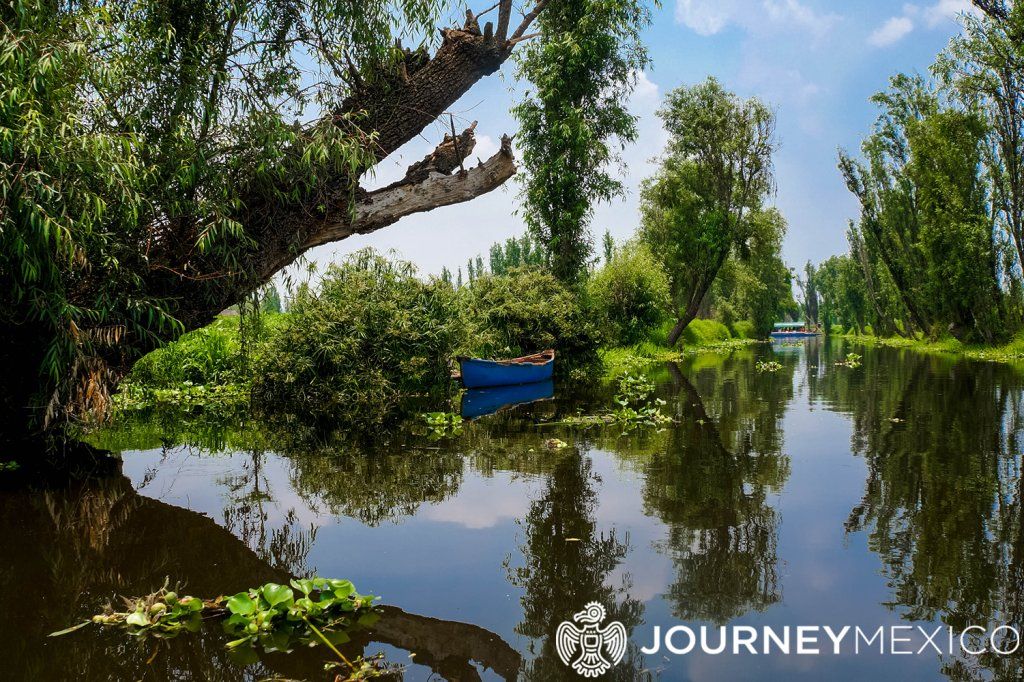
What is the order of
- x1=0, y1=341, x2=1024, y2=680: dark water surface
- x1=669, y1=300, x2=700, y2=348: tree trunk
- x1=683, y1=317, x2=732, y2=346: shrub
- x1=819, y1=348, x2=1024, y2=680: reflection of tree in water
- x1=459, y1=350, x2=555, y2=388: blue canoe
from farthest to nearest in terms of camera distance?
x1=683, y1=317, x2=732, y2=346: shrub
x1=669, y1=300, x2=700, y2=348: tree trunk
x1=459, y1=350, x2=555, y2=388: blue canoe
x1=819, y1=348, x2=1024, y2=680: reflection of tree in water
x1=0, y1=341, x2=1024, y2=680: dark water surface

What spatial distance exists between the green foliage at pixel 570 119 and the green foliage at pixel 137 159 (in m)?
16.8

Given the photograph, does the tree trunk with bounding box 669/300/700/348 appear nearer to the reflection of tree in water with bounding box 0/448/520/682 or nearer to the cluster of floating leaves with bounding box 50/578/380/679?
the reflection of tree in water with bounding box 0/448/520/682

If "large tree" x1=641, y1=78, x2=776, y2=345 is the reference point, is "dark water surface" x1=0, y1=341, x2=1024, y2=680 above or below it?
below

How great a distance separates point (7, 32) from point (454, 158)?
19.5ft

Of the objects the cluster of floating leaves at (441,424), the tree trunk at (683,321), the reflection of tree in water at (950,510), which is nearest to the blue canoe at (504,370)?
the cluster of floating leaves at (441,424)

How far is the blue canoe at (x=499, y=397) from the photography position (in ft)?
47.1

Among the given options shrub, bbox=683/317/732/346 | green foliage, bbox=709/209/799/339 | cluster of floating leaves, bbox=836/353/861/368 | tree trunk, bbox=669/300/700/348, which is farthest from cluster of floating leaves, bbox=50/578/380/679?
shrub, bbox=683/317/732/346

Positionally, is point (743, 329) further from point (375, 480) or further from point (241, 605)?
point (241, 605)

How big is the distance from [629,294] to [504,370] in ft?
54.3

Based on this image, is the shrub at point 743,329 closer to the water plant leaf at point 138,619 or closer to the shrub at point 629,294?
the shrub at point 629,294

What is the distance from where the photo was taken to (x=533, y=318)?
73.8 feet

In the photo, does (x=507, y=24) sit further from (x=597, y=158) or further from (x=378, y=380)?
(x=597, y=158)

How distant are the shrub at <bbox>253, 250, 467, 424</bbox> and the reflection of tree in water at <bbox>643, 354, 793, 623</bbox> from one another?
217 inches

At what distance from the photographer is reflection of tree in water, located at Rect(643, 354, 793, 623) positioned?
446 cm
